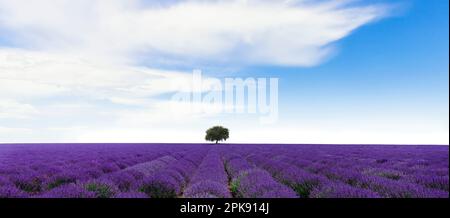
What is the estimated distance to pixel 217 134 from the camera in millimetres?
49375

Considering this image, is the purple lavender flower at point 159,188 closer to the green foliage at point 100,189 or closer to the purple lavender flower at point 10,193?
the green foliage at point 100,189

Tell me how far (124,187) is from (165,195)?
813 mm

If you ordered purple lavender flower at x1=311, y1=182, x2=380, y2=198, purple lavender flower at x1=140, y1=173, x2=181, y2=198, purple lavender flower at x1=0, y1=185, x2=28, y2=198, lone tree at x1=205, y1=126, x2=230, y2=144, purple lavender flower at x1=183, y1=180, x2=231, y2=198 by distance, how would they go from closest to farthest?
purple lavender flower at x1=311, y1=182, x2=380, y2=198, purple lavender flower at x1=0, y1=185, x2=28, y2=198, purple lavender flower at x1=183, y1=180, x2=231, y2=198, purple lavender flower at x1=140, y1=173, x2=181, y2=198, lone tree at x1=205, y1=126, x2=230, y2=144

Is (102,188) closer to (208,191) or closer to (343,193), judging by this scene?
(208,191)

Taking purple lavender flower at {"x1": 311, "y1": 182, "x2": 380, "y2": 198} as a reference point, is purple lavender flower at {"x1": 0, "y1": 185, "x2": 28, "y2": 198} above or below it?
below

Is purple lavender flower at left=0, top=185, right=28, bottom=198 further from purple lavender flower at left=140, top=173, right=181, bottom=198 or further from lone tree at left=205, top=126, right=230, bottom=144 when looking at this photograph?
lone tree at left=205, top=126, right=230, bottom=144

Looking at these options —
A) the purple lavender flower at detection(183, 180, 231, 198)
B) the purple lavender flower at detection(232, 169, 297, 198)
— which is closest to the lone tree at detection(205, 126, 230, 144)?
the purple lavender flower at detection(232, 169, 297, 198)

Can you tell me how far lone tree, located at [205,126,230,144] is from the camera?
162ft

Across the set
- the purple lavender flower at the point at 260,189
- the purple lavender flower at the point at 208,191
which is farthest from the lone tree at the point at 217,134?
the purple lavender flower at the point at 208,191

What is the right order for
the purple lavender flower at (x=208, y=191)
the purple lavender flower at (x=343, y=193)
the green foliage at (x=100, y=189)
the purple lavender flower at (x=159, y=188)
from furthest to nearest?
the purple lavender flower at (x=159, y=188) → the green foliage at (x=100, y=189) → the purple lavender flower at (x=208, y=191) → the purple lavender flower at (x=343, y=193)

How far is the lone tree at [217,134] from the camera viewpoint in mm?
49469
